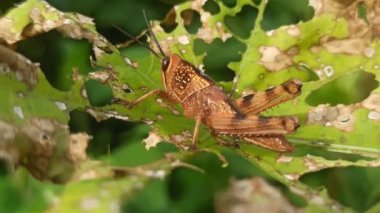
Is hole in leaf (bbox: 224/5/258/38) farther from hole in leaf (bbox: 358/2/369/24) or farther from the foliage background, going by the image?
hole in leaf (bbox: 358/2/369/24)

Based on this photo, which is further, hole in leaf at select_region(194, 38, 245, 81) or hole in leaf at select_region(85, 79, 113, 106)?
hole in leaf at select_region(194, 38, 245, 81)

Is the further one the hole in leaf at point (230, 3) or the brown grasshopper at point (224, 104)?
the hole in leaf at point (230, 3)

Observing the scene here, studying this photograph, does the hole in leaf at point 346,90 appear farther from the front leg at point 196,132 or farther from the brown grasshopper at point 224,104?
the front leg at point 196,132

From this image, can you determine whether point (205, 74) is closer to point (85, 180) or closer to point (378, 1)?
point (378, 1)

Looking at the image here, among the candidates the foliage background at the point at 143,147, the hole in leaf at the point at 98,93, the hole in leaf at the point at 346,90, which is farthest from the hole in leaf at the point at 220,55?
the hole in leaf at the point at 98,93

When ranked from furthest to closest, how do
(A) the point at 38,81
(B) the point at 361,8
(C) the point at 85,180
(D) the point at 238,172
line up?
(B) the point at 361,8 → (A) the point at 38,81 → (D) the point at 238,172 → (C) the point at 85,180

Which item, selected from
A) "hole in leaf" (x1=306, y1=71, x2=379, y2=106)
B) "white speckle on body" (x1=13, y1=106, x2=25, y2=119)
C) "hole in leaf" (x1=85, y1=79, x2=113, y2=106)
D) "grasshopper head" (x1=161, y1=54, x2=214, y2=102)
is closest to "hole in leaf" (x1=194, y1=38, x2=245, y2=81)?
"grasshopper head" (x1=161, y1=54, x2=214, y2=102)

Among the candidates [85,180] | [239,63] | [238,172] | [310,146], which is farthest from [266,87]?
[85,180]
